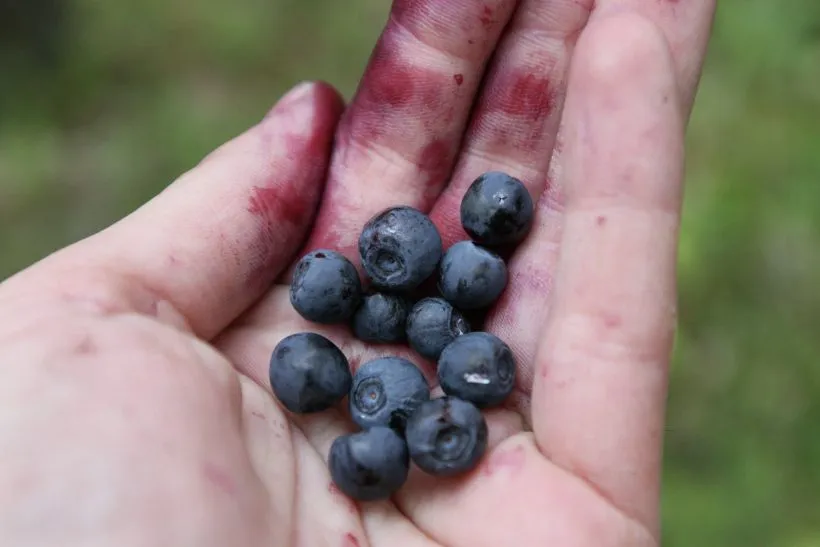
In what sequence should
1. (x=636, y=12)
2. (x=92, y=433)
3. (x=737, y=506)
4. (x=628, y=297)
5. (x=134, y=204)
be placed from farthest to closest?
(x=134, y=204) < (x=737, y=506) < (x=636, y=12) < (x=628, y=297) < (x=92, y=433)

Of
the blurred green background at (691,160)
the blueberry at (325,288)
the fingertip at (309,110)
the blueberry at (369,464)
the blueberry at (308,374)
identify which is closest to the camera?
the blueberry at (369,464)

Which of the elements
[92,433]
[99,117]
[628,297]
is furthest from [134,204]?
[628,297]

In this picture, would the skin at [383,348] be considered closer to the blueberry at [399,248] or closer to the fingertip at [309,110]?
the fingertip at [309,110]

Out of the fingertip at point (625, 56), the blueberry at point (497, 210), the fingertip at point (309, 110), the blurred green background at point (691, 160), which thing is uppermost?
the fingertip at point (625, 56)

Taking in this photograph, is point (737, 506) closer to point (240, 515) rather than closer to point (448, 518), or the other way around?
point (448, 518)

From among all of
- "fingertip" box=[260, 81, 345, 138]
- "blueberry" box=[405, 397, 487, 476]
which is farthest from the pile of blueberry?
"fingertip" box=[260, 81, 345, 138]

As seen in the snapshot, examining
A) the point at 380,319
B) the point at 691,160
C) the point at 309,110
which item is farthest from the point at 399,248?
the point at 691,160

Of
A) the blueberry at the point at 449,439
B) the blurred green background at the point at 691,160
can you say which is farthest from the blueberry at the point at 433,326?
the blurred green background at the point at 691,160
